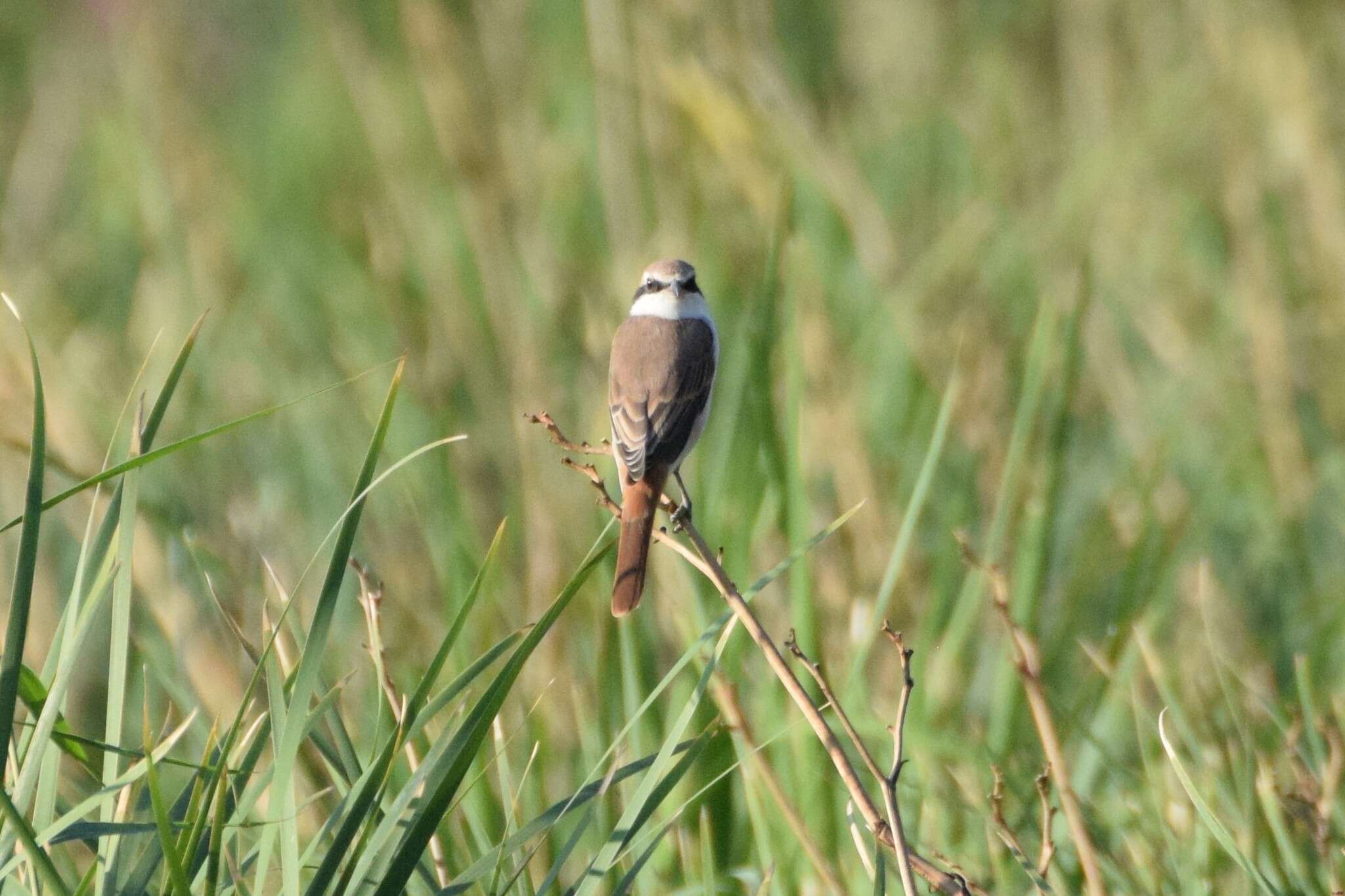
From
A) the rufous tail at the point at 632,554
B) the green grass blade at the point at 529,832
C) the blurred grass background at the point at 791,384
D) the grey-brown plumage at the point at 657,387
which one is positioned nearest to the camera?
the green grass blade at the point at 529,832

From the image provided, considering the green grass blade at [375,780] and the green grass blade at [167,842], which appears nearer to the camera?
the green grass blade at [167,842]

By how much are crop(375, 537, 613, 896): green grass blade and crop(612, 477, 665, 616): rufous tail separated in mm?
439

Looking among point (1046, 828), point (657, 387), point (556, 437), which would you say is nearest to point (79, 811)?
point (556, 437)

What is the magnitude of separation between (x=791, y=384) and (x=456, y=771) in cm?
133

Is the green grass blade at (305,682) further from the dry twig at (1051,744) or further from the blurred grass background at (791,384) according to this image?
the dry twig at (1051,744)

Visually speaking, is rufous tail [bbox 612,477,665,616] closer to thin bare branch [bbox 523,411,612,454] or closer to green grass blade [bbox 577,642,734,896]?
thin bare branch [bbox 523,411,612,454]

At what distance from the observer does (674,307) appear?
123 inches

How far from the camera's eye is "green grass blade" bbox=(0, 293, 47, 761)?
1438 millimetres

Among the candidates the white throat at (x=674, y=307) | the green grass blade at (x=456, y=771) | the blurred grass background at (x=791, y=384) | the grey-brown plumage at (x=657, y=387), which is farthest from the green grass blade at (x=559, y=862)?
the white throat at (x=674, y=307)

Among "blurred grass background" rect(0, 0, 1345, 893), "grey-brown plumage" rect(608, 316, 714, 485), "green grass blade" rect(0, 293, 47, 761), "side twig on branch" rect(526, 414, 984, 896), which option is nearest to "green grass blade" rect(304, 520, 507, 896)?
"side twig on branch" rect(526, 414, 984, 896)

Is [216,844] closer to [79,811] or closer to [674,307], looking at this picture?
[79,811]

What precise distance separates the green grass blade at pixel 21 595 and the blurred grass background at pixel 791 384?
666 mm

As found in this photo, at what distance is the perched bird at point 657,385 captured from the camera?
2537 millimetres

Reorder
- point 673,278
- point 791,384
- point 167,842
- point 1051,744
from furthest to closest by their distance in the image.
Answer: point 673,278 < point 791,384 < point 1051,744 < point 167,842
